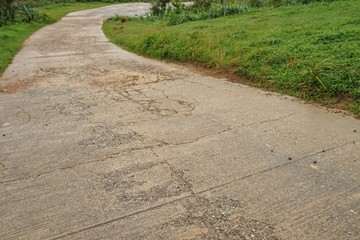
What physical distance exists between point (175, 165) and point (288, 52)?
5022 mm

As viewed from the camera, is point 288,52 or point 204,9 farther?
point 204,9

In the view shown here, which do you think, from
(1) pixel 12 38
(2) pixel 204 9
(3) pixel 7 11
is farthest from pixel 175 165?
(3) pixel 7 11

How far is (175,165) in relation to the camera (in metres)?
4.21

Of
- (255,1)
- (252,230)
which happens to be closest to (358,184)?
(252,230)

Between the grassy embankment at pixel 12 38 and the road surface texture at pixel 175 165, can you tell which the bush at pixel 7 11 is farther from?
the road surface texture at pixel 175 165

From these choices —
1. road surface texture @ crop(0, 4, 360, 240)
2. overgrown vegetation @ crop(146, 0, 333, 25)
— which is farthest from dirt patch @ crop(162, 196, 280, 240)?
overgrown vegetation @ crop(146, 0, 333, 25)

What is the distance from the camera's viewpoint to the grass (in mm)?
6473

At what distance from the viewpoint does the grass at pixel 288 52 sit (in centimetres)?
647

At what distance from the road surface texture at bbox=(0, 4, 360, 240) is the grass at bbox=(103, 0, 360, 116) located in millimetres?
594

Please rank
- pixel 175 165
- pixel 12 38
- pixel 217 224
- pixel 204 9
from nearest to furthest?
pixel 217 224, pixel 175 165, pixel 12 38, pixel 204 9

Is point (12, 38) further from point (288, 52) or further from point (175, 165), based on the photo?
point (175, 165)

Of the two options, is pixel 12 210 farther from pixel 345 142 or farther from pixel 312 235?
pixel 345 142

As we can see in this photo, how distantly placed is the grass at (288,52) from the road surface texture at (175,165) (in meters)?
0.59

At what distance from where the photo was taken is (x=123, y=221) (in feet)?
10.6
